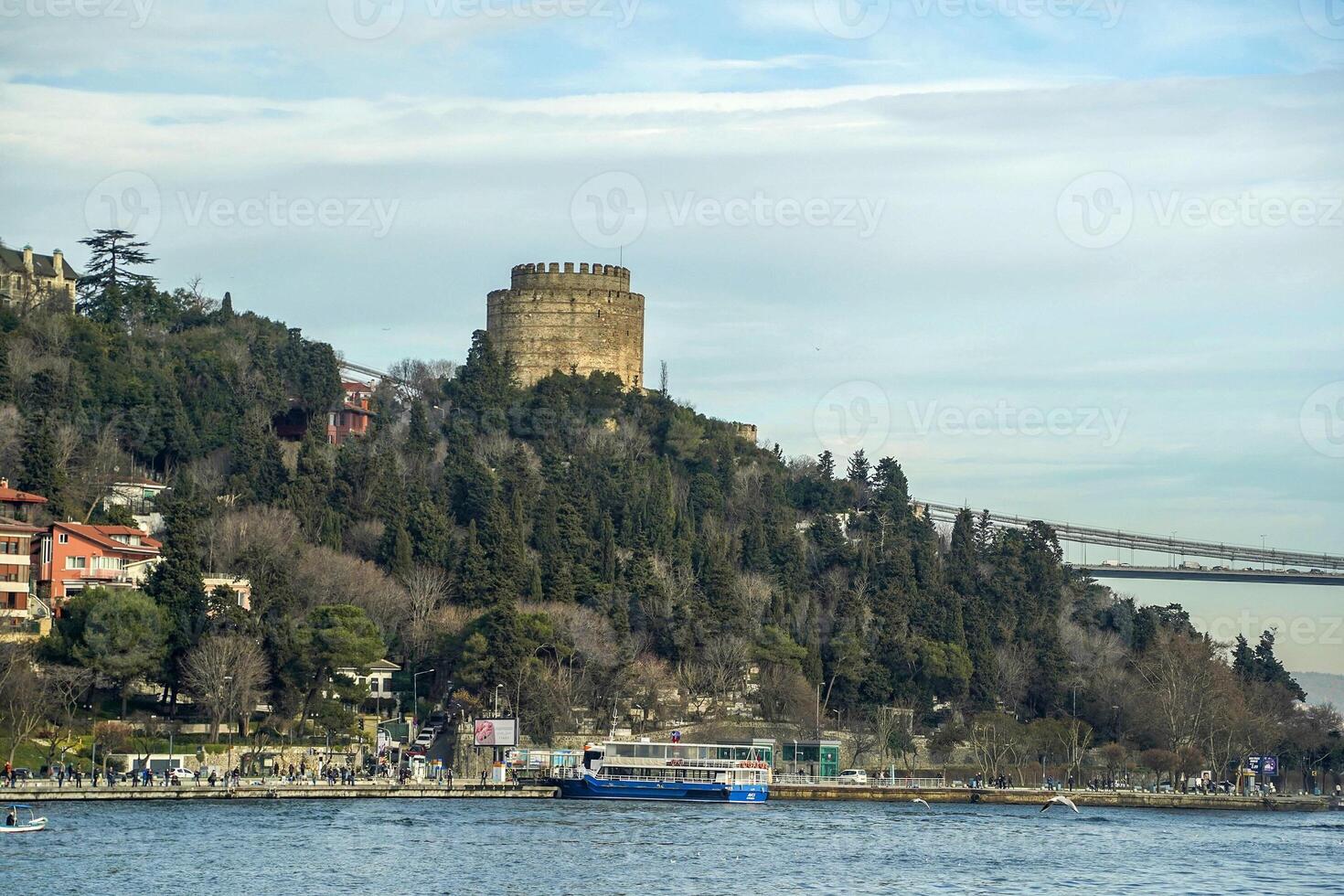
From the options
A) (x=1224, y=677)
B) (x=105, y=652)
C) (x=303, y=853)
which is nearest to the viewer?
(x=303, y=853)

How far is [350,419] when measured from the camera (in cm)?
11631

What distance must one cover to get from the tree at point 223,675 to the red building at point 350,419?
31789 millimetres

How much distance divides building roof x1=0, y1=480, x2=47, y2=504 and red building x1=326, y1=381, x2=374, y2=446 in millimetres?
23053

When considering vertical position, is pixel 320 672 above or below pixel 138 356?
below

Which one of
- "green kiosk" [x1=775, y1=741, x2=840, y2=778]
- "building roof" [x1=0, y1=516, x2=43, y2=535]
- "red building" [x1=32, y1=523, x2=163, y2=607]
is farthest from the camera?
"green kiosk" [x1=775, y1=741, x2=840, y2=778]

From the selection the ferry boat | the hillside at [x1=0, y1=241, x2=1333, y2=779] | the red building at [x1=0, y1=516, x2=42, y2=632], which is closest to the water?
the ferry boat

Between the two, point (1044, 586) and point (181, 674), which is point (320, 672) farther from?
point (1044, 586)

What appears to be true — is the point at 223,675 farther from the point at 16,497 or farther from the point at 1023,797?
the point at 1023,797

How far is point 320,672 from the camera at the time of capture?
267ft

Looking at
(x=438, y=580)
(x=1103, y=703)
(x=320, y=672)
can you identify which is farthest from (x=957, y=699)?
(x=320, y=672)

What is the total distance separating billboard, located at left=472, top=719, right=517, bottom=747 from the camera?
82438 mm

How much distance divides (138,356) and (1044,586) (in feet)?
162

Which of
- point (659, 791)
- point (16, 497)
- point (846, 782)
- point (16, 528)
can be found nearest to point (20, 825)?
point (16, 528)

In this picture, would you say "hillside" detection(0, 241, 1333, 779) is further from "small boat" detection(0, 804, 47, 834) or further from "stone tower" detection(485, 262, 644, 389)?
"small boat" detection(0, 804, 47, 834)
